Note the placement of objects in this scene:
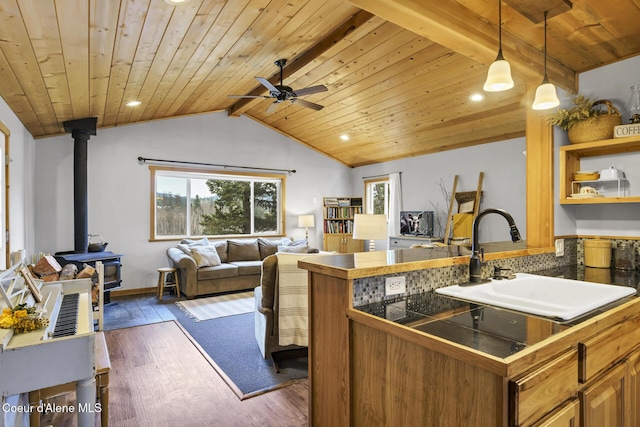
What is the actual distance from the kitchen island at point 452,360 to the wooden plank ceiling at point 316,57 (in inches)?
51.6

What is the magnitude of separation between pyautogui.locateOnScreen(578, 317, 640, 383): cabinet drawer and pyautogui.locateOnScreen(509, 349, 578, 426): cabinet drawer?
0.04 meters

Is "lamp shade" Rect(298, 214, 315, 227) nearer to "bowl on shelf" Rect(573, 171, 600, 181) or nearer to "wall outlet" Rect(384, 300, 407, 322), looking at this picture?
"bowl on shelf" Rect(573, 171, 600, 181)

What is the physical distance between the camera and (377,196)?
7.82 meters

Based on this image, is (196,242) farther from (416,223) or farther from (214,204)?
(416,223)

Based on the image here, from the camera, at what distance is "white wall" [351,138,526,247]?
5188 millimetres

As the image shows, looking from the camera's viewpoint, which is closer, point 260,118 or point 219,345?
point 219,345

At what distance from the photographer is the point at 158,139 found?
586 centimetres

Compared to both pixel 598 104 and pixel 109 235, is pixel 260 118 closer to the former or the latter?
pixel 109 235

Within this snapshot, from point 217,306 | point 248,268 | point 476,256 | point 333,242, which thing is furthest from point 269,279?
point 333,242

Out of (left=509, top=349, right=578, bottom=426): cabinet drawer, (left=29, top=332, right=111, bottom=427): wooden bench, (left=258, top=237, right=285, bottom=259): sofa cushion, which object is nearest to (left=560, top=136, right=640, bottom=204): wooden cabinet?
(left=509, top=349, right=578, bottom=426): cabinet drawer

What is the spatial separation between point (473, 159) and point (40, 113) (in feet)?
19.2

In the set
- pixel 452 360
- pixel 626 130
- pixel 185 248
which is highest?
pixel 626 130

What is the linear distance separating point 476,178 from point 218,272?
438 centimetres

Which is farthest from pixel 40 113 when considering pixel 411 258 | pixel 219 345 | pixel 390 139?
pixel 390 139
